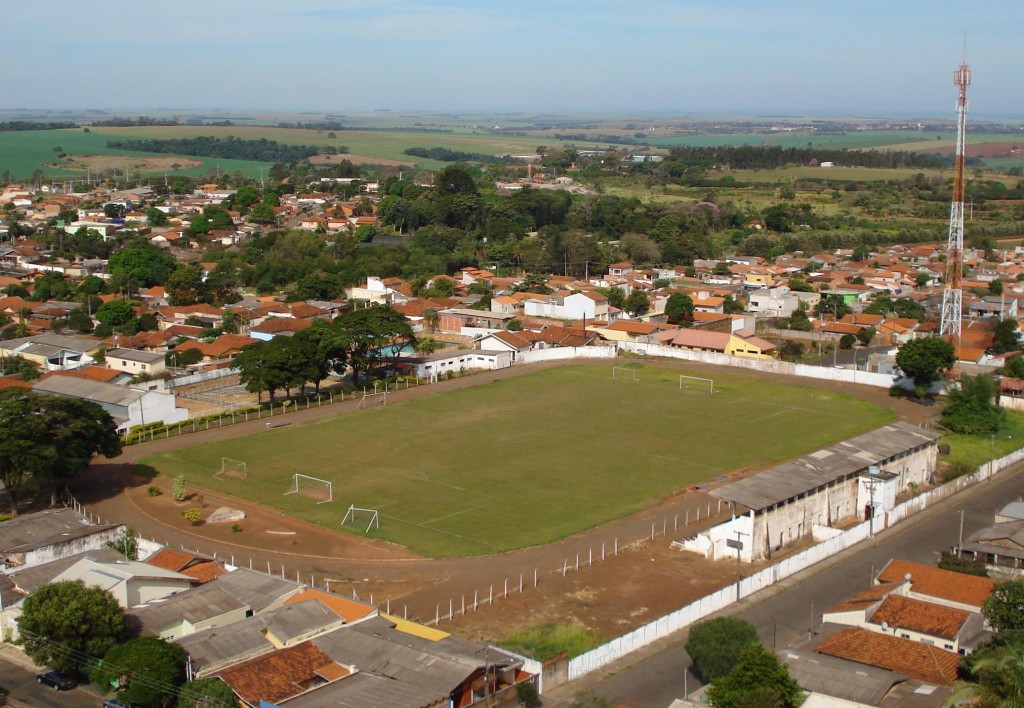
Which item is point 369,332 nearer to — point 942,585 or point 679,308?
point 679,308

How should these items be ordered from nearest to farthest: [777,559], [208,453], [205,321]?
[777,559]
[208,453]
[205,321]

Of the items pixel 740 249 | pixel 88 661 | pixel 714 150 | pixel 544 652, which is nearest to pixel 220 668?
pixel 88 661

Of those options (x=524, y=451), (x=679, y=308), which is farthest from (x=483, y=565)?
(x=679, y=308)

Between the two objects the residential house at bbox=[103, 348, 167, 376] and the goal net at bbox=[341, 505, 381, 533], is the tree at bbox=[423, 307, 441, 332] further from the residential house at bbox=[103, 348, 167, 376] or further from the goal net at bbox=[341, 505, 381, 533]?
the goal net at bbox=[341, 505, 381, 533]

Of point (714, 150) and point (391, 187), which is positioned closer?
point (391, 187)

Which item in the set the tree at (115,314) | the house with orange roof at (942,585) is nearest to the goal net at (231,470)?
the house with orange roof at (942,585)

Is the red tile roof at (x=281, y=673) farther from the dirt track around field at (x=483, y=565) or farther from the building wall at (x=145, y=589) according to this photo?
the building wall at (x=145, y=589)

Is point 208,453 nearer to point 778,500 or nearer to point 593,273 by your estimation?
point 778,500

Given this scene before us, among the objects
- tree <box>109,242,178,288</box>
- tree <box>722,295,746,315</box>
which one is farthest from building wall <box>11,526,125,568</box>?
tree <box>109,242,178,288</box>
